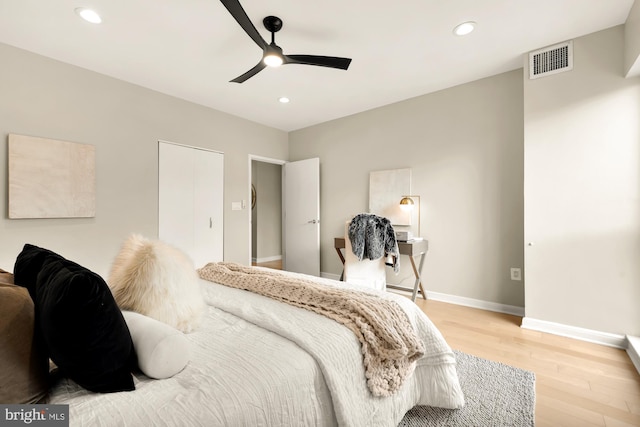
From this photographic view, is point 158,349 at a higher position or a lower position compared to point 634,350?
higher

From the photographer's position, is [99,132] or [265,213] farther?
[265,213]

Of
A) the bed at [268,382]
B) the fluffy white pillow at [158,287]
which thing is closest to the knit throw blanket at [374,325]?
the bed at [268,382]

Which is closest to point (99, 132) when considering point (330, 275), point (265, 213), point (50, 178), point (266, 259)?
point (50, 178)

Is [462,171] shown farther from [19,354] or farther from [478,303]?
[19,354]

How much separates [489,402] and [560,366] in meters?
0.85

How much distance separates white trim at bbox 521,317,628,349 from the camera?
2.30 meters

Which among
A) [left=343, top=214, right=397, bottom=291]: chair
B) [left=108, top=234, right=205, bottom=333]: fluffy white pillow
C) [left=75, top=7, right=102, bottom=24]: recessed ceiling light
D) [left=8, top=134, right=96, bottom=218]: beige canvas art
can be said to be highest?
[left=75, top=7, right=102, bottom=24]: recessed ceiling light

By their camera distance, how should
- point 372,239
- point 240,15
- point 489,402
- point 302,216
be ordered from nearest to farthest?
point 489,402, point 240,15, point 372,239, point 302,216

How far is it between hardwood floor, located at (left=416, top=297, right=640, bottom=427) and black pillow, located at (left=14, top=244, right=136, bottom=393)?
194cm

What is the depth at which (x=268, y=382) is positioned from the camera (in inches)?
34.0

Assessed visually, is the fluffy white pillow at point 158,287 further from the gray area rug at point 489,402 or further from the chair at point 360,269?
the chair at point 360,269

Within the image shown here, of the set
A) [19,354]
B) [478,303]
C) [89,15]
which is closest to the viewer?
[19,354]

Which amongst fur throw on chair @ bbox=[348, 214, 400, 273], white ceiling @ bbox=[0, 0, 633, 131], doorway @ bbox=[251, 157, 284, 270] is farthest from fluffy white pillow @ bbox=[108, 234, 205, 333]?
doorway @ bbox=[251, 157, 284, 270]

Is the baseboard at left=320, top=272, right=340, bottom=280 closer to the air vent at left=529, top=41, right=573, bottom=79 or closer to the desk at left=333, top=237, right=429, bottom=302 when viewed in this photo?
the desk at left=333, top=237, right=429, bottom=302
